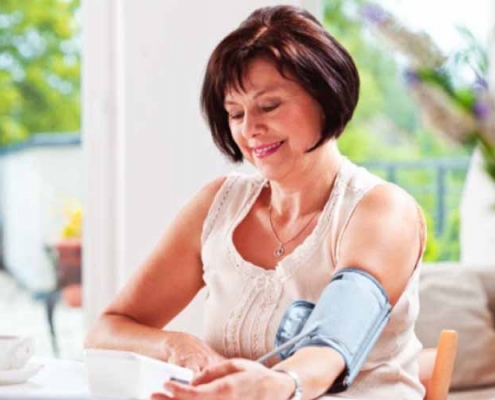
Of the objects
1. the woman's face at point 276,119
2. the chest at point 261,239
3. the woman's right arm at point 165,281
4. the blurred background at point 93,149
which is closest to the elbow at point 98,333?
the woman's right arm at point 165,281

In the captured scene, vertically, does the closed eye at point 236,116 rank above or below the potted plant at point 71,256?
above

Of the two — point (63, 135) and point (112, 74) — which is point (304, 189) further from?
point (63, 135)

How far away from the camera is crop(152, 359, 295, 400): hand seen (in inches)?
46.4

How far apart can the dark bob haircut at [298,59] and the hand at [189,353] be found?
0.37 metres

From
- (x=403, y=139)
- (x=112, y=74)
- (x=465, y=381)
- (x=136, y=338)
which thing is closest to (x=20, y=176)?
(x=112, y=74)

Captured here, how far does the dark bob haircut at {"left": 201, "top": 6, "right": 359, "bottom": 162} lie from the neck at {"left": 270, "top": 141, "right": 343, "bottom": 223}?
4 cm

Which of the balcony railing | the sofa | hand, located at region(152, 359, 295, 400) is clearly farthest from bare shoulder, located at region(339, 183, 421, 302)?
the balcony railing

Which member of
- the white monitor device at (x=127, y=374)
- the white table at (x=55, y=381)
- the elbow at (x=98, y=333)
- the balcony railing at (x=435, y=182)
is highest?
the white monitor device at (x=127, y=374)

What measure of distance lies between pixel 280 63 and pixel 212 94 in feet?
0.51

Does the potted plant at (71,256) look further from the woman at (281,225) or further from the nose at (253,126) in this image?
the nose at (253,126)

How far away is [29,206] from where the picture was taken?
13.1 feet

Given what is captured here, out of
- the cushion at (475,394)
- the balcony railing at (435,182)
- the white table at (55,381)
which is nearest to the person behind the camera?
the white table at (55,381)

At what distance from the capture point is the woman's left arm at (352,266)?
3.97 feet

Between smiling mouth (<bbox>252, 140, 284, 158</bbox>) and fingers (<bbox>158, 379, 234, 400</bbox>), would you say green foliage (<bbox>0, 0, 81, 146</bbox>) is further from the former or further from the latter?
fingers (<bbox>158, 379, 234, 400</bbox>)
